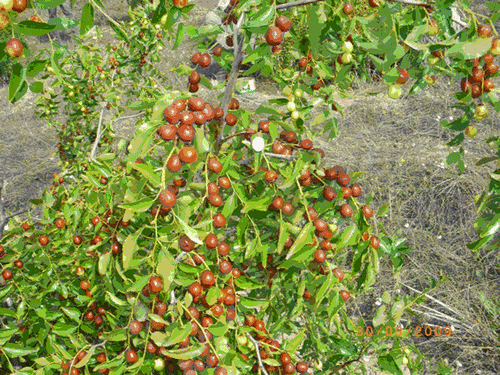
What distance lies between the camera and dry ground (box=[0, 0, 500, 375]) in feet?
7.55

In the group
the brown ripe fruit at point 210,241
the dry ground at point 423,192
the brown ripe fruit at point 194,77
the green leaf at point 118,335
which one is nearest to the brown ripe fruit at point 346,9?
the brown ripe fruit at point 194,77

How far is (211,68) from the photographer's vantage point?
641 centimetres

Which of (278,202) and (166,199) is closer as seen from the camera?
(166,199)

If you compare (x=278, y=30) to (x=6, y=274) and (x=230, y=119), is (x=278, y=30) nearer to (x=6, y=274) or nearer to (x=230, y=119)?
(x=230, y=119)

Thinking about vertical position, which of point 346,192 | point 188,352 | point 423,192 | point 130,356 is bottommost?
point 423,192

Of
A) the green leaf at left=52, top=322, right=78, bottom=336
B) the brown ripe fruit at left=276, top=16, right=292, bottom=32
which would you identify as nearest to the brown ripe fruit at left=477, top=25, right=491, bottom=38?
the brown ripe fruit at left=276, top=16, right=292, bottom=32

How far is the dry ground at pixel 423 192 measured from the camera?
2.30 metres

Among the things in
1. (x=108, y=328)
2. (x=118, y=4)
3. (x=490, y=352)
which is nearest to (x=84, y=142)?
(x=108, y=328)

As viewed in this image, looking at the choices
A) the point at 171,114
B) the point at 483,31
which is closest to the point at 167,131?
the point at 171,114

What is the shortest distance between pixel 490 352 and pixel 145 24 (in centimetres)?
290

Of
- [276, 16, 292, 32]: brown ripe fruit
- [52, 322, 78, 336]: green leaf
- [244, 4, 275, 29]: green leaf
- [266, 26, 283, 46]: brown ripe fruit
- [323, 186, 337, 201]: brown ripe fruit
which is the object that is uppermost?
[244, 4, 275, 29]: green leaf

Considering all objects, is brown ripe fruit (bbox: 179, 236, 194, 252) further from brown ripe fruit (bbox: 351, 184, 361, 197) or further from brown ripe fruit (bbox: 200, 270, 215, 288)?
brown ripe fruit (bbox: 351, 184, 361, 197)

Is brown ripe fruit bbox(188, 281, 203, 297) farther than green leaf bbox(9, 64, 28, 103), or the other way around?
brown ripe fruit bbox(188, 281, 203, 297)

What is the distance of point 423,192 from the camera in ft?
A: 9.88
